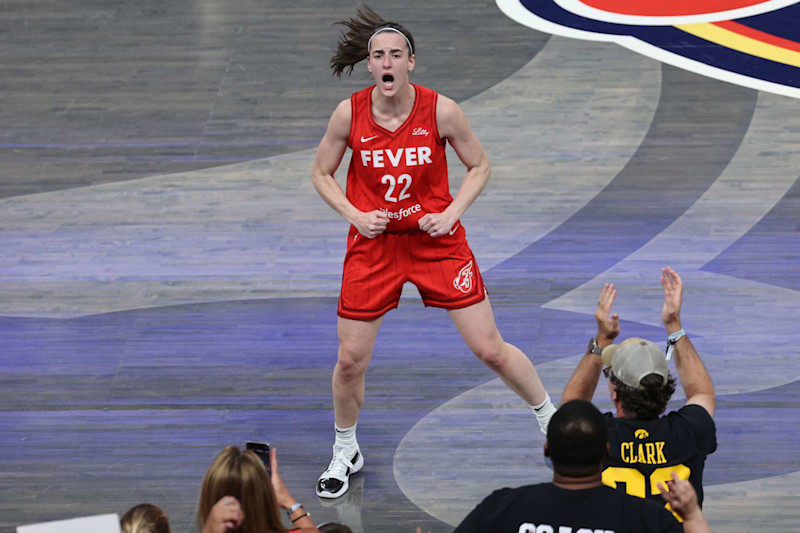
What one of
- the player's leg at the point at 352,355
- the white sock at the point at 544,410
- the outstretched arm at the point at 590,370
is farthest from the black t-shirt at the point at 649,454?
the white sock at the point at 544,410

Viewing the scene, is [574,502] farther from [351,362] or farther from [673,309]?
[351,362]

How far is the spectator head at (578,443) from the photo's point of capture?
305cm

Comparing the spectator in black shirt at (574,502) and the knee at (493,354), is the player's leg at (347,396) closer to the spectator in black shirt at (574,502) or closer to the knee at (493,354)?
the knee at (493,354)

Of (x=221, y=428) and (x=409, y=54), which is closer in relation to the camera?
(x=409, y=54)

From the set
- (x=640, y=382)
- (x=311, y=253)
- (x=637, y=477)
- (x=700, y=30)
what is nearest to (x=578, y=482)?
(x=637, y=477)

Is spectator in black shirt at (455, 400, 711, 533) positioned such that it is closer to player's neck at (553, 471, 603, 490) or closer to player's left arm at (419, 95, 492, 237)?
player's neck at (553, 471, 603, 490)

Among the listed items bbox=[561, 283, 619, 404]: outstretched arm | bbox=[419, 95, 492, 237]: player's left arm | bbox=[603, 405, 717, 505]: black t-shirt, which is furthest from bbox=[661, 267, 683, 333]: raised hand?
bbox=[419, 95, 492, 237]: player's left arm

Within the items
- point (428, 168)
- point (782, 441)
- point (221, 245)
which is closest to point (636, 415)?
point (428, 168)

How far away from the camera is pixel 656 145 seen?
7934 mm

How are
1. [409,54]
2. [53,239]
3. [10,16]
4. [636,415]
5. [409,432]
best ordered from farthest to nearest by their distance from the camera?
[10,16], [53,239], [409,432], [409,54], [636,415]

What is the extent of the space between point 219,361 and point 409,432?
1186 mm

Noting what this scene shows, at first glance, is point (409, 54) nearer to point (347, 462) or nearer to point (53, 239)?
point (347, 462)

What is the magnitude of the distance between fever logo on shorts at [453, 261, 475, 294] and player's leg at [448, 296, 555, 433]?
0.08m

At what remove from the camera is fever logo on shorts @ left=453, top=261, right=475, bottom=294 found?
505cm
